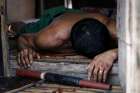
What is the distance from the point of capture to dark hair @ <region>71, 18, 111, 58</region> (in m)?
2.42

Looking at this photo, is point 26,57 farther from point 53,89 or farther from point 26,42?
point 53,89

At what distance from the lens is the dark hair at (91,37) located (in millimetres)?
2422

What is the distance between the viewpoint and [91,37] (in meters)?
2.42

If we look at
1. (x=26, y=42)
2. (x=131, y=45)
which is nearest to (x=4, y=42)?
(x=26, y=42)

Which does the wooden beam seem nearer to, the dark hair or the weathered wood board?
the weathered wood board

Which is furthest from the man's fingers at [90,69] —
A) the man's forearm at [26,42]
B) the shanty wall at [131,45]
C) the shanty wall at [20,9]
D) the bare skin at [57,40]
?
the shanty wall at [20,9]

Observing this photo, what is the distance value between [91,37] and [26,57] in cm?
49

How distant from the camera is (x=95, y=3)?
13.6 ft

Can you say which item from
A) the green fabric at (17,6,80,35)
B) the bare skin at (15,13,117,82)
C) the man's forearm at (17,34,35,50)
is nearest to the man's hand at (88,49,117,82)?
the bare skin at (15,13,117,82)

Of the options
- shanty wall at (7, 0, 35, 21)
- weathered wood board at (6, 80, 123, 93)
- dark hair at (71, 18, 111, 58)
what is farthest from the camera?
shanty wall at (7, 0, 35, 21)

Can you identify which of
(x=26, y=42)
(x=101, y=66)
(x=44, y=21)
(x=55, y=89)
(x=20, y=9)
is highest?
(x=20, y=9)

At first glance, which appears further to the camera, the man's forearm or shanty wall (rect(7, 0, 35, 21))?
shanty wall (rect(7, 0, 35, 21))

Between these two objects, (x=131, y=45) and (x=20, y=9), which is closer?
(x=131, y=45)

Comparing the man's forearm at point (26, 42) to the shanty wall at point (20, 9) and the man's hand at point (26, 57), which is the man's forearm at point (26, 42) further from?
the shanty wall at point (20, 9)
